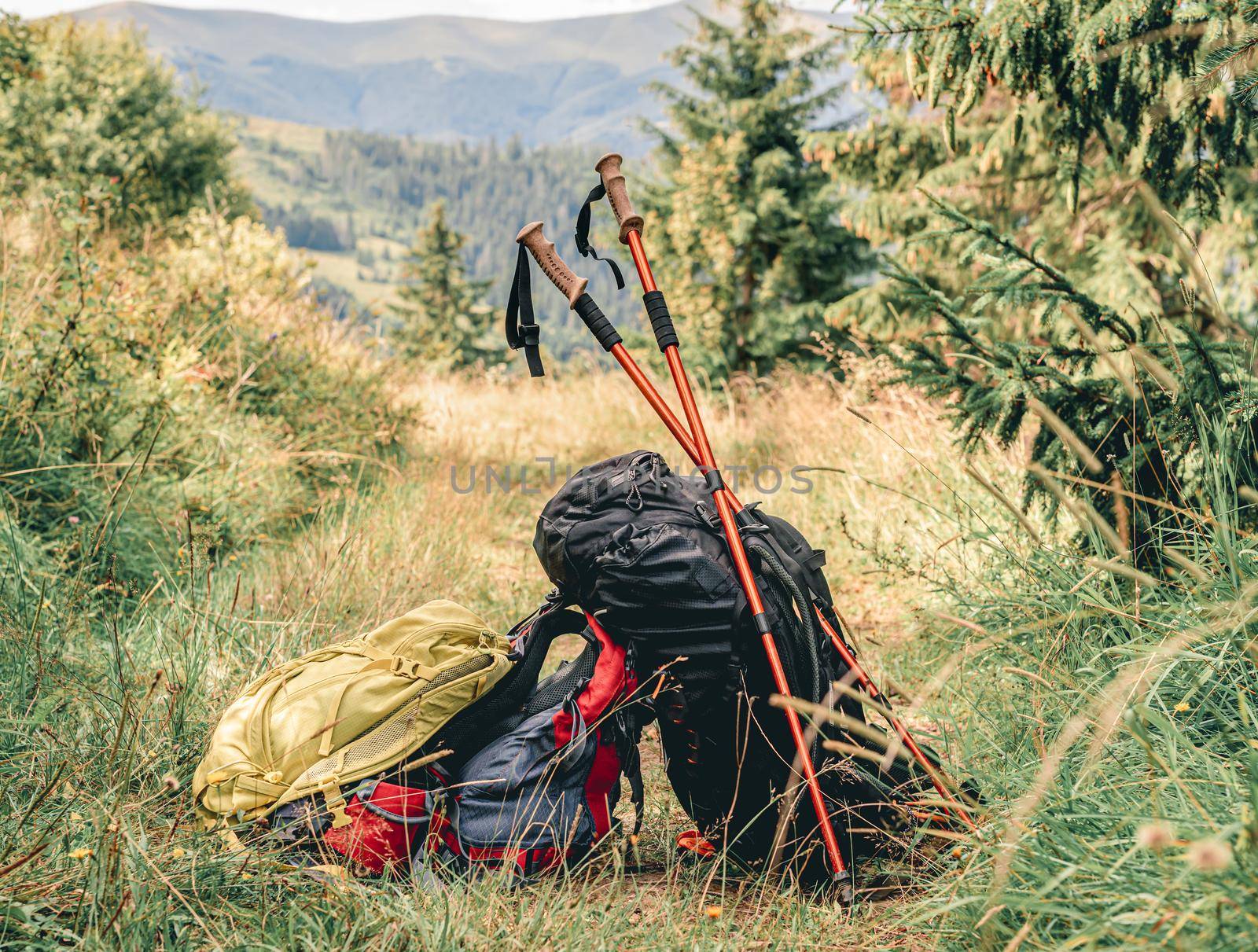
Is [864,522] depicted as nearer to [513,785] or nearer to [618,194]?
[618,194]

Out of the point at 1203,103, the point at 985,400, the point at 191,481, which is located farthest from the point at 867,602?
the point at 191,481

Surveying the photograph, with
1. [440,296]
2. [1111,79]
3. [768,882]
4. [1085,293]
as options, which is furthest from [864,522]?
[440,296]

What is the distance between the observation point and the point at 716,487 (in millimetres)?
2400

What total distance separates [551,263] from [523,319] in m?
0.21

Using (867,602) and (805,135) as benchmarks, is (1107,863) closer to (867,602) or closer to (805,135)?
(867,602)

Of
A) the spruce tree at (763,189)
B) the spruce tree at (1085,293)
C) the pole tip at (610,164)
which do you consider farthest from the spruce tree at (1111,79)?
the spruce tree at (763,189)

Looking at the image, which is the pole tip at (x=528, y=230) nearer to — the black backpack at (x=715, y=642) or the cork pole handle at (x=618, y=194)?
the cork pole handle at (x=618, y=194)

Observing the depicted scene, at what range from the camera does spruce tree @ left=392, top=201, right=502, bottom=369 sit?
42.0 meters

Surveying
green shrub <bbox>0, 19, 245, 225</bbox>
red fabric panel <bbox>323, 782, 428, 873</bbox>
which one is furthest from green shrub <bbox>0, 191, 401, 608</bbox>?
green shrub <bbox>0, 19, 245, 225</bbox>

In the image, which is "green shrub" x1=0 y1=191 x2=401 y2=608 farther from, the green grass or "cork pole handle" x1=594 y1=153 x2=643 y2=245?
"cork pole handle" x1=594 y1=153 x2=643 y2=245

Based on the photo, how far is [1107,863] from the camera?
1.52 meters

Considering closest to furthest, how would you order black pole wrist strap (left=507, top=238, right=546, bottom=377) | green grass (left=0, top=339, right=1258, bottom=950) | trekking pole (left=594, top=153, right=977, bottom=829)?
1. green grass (left=0, top=339, right=1258, bottom=950)
2. trekking pole (left=594, top=153, right=977, bottom=829)
3. black pole wrist strap (left=507, top=238, right=546, bottom=377)

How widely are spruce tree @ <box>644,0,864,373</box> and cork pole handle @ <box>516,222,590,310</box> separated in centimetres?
993

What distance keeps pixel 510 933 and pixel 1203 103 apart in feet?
11.5
